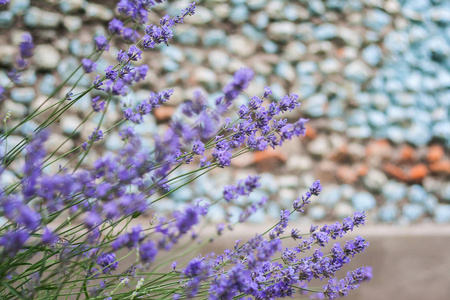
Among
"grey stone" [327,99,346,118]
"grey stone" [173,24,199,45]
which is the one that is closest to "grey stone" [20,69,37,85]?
"grey stone" [173,24,199,45]

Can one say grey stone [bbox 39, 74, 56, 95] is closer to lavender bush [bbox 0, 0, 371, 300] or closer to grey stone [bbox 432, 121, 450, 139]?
lavender bush [bbox 0, 0, 371, 300]

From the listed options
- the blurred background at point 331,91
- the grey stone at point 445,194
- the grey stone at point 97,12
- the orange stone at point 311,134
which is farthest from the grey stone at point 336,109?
the grey stone at point 97,12

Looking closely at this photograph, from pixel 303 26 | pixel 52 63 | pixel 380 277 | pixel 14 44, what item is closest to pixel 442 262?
pixel 380 277

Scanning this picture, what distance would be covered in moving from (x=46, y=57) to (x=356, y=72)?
60.4 inches

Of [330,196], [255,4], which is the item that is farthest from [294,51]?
[330,196]

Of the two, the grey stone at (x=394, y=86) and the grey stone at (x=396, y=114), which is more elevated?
the grey stone at (x=394, y=86)

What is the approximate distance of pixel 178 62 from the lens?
7.25 feet

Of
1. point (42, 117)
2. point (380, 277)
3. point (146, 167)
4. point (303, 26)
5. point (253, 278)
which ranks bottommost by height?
point (380, 277)

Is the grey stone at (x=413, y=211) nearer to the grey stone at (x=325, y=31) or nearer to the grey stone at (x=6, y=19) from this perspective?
the grey stone at (x=325, y=31)

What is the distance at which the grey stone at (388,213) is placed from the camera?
236 centimetres

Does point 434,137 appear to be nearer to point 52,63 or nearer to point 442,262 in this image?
point 442,262

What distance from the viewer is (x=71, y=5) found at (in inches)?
80.9

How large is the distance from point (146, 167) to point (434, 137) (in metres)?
2.31

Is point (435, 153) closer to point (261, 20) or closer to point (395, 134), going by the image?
point (395, 134)
